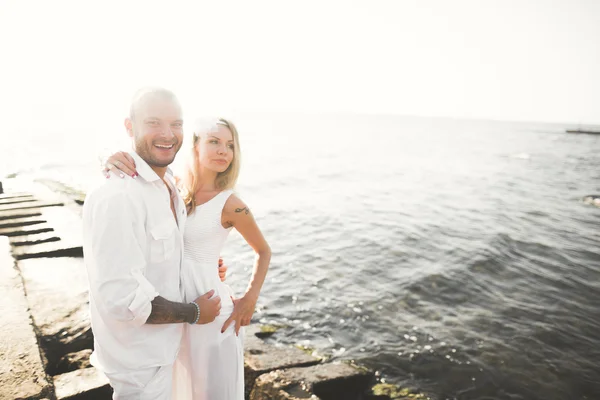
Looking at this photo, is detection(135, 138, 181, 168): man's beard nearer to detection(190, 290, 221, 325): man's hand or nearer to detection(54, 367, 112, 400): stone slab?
detection(190, 290, 221, 325): man's hand

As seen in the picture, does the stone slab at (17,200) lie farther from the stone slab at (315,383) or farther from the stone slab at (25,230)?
the stone slab at (315,383)

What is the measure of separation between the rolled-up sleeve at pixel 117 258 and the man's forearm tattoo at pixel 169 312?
0.12 meters

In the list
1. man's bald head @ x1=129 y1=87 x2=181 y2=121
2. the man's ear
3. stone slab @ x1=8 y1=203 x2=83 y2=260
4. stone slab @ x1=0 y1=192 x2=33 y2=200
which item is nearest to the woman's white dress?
the man's ear

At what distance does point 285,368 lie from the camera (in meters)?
4.89

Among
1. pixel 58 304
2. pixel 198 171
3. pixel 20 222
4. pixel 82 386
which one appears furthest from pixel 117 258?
pixel 20 222

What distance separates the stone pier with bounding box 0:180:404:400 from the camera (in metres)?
2.79

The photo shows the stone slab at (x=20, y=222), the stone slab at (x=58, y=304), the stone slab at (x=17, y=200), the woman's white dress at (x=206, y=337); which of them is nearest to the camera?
the woman's white dress at (x=206, y=337)

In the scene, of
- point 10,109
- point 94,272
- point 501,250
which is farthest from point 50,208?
point 10,109

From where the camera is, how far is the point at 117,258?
6.21 ft

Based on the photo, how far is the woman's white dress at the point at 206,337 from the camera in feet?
8.51

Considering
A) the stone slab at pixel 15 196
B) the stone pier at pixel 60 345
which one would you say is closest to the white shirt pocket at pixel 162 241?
the stone pier at pixel 60 345

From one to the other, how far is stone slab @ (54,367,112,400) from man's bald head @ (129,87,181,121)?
2241 mm

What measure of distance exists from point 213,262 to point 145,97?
132 cm

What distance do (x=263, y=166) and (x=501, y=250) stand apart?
79.5 feet
